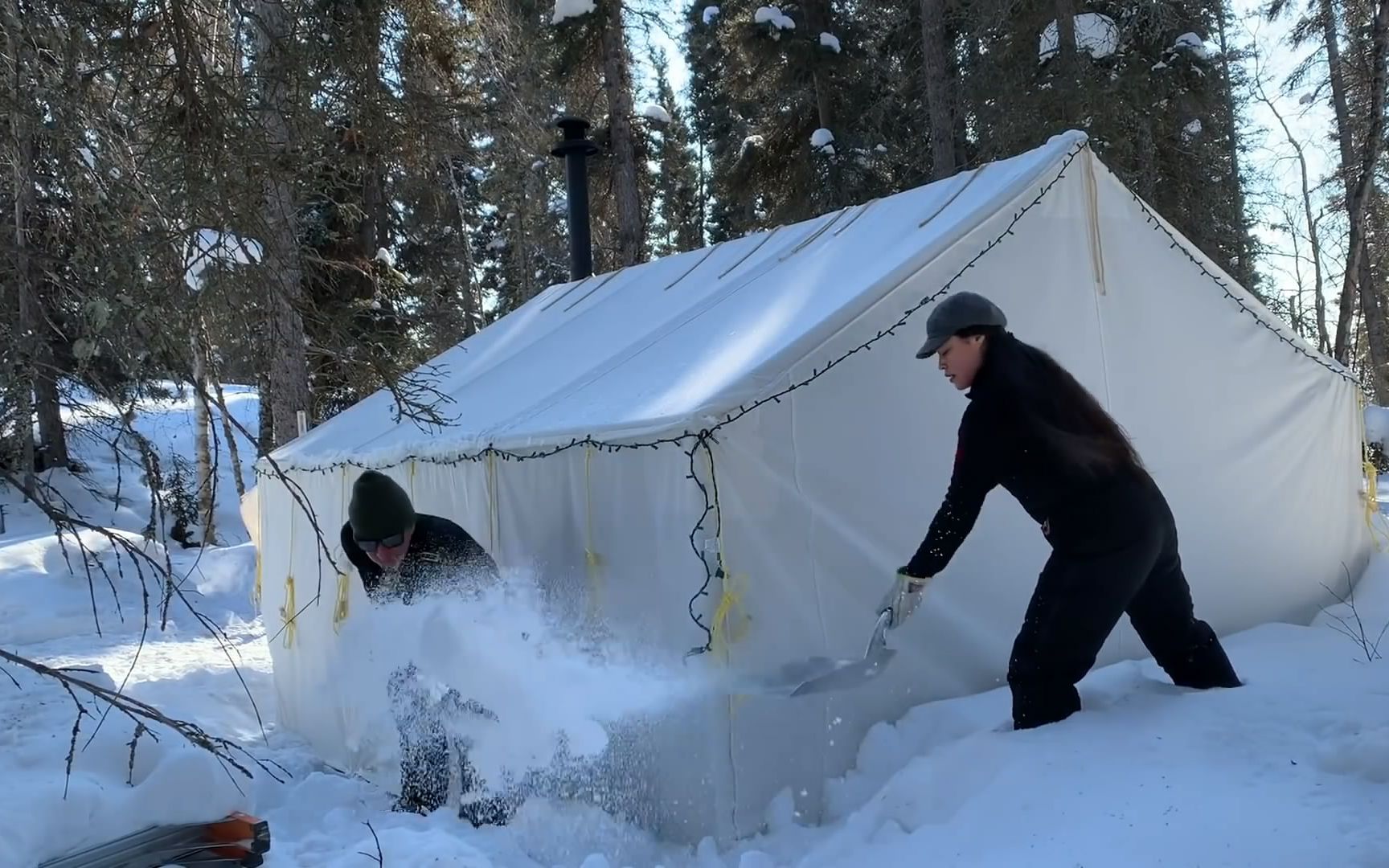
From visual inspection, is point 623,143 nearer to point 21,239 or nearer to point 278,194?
point 278,194

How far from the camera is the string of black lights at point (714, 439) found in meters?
3.24

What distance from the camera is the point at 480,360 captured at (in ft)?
21.2

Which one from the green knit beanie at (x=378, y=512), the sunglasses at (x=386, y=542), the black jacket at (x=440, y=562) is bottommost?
the black jacket at (x=440, y=562)

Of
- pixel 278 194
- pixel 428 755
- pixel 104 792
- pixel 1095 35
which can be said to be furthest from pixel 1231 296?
pixel 1095 35

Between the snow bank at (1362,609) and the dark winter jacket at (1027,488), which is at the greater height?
the dark winter jacket at (1027,488)

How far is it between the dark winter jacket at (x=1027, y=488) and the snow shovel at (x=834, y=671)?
0.38m

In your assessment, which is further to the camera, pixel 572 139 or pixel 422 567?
pixel 572 139

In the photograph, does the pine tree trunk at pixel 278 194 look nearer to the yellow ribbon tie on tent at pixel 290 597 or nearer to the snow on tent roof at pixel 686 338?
the snow on tent roof at pixel 686 338

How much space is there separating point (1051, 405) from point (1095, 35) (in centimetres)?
868

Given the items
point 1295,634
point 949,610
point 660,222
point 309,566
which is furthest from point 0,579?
point 660,222

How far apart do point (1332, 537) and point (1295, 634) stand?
888 mm

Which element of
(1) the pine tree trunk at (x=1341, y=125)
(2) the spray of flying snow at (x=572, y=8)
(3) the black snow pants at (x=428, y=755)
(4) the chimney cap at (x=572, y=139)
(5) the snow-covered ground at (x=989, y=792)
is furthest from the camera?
(2) the spray of flying snow at (x=572, y=8)

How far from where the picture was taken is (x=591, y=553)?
146 inches

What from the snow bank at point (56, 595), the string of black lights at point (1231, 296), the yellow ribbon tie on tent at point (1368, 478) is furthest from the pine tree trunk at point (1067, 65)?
the snow bank at point (56, 595)
